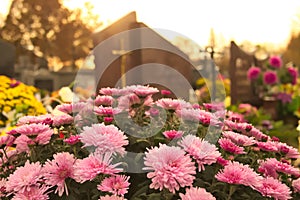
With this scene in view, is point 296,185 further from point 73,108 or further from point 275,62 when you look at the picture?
point 275,62

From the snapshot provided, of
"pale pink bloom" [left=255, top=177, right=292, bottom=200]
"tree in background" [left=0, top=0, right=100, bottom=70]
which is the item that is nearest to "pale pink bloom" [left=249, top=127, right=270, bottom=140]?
"pale pink bloom" [left=255, top=177, right=292, bottom=200]

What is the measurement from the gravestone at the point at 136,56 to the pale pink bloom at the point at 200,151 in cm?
299

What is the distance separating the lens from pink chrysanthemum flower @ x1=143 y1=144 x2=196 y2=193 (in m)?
1.22

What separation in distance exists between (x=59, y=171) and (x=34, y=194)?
99mm

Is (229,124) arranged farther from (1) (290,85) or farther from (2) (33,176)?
(1) (290,85)

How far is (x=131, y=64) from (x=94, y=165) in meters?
3.58

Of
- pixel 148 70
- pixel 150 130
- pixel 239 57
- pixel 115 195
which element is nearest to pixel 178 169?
pixel 115 195

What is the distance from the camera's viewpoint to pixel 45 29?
22.7m

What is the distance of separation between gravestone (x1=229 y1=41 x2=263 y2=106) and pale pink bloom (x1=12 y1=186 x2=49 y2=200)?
5.65 metres

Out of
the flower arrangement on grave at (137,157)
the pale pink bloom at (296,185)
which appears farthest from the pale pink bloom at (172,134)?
the pale pink bloom at (296,185)

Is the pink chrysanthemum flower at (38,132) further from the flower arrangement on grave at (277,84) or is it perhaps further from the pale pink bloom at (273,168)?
the flower arrangement on grave at (277,84)

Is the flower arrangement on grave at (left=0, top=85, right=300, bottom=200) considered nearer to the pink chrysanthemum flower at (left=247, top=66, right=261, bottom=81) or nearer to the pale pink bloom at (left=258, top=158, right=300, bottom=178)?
the pale pink bloom at (left=258, top=158, right=300, bottom=178)

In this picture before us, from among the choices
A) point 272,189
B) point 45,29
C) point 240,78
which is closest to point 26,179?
point 272,189

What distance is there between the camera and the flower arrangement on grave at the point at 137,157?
49.9 inches
